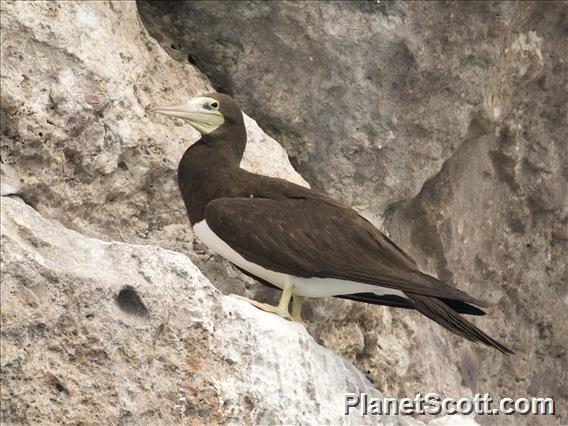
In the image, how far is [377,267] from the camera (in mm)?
5805

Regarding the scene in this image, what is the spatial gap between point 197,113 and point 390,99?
1568mm

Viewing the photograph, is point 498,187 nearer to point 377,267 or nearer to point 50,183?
point 377,267

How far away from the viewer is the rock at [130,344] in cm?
466

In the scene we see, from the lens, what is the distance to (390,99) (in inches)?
293

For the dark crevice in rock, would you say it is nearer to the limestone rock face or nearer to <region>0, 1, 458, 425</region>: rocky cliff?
<region>0, 1, 458, 425</region>: rocky cliff

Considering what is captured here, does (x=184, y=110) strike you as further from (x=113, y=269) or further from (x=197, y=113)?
(x=113, y=269)

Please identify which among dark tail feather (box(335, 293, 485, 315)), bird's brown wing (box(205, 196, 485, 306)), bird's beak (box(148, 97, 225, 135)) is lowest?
dark tail feather (box(335, 293, 485, 315))

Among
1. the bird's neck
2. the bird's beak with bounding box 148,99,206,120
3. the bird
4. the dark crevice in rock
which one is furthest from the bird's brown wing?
the dark crevice in rock

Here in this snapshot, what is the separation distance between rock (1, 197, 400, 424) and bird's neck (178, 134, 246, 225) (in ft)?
2.78

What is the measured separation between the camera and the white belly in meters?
5.98

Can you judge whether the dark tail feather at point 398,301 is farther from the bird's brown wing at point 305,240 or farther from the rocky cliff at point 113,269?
the rocky cliff at point 113,269

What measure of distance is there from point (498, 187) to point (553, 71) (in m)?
0.80

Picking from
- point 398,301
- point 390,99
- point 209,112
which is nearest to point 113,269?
point 209,112

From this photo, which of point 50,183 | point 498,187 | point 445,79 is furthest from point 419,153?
point 50,183
